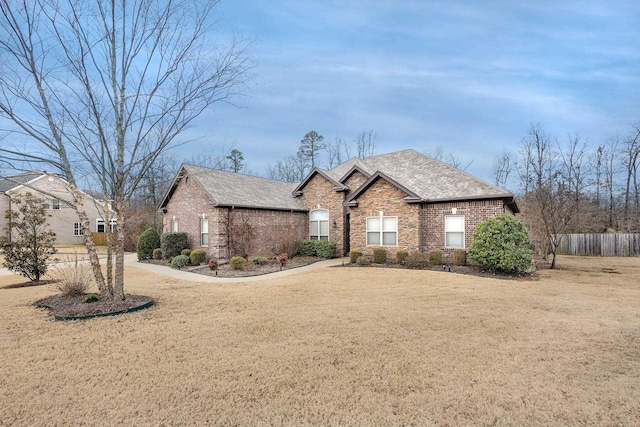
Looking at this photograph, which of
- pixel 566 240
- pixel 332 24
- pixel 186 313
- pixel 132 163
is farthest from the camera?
pixel 566 240

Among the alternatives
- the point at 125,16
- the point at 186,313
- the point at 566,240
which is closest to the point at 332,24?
the point at 125,16

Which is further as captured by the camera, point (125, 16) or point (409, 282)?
point (409, 282)

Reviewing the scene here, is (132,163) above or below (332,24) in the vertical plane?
below

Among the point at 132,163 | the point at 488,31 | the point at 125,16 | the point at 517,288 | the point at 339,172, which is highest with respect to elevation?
→ the point at 488,31

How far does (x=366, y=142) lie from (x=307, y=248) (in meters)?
21.4

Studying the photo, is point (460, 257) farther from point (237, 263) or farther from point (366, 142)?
point (366, 142)

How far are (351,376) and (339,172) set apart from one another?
58.4 feet

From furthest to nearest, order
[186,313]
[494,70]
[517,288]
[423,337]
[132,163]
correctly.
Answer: [494,70] → [517,288] → [132,163] → [186,313] → [423,337]

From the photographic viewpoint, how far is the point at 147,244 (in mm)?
19047

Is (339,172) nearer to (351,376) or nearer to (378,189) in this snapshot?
(378,189)

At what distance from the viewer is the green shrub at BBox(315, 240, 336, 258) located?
58.9 ft

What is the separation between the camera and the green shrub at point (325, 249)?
17.9 metres

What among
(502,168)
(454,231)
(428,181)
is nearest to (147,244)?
(428,181)

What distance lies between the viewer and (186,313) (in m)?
6.77
